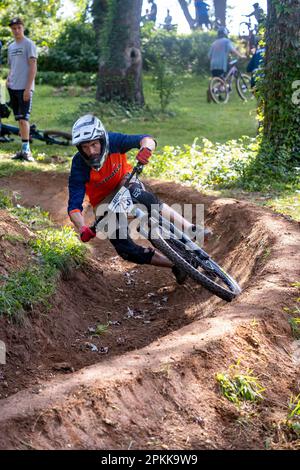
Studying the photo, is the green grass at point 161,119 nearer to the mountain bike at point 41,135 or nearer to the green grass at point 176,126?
the green grass at point 176,126

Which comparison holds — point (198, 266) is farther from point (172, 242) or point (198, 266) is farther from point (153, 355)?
point (153, 355)

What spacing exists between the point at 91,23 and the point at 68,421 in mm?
24681

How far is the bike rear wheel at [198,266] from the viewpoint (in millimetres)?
6605

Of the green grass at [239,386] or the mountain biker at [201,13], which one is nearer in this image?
the green grass at [239,386]

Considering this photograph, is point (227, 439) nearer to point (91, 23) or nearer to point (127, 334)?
point (127, 334)

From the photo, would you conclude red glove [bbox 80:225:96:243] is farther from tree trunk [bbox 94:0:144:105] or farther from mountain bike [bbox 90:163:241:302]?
tree trunk [bbox 94:0:144:105]

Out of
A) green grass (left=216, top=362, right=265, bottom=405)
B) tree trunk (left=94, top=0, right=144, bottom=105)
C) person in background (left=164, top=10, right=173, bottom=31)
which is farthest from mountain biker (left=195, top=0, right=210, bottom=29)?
green grass (left=216, top=362, right=265, bottom=405)

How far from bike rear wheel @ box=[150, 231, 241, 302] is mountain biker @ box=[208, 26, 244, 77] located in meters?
14.9

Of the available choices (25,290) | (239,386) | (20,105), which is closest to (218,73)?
(20,105)

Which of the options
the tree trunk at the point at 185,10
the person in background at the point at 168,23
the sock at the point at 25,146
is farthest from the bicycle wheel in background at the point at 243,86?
the tree trunk at the point at 185,10

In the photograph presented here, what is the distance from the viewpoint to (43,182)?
11.2 m

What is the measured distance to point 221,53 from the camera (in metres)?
20.8

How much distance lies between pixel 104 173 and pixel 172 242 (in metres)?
1.00

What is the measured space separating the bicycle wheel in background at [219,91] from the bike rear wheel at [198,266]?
1546 centimetres
